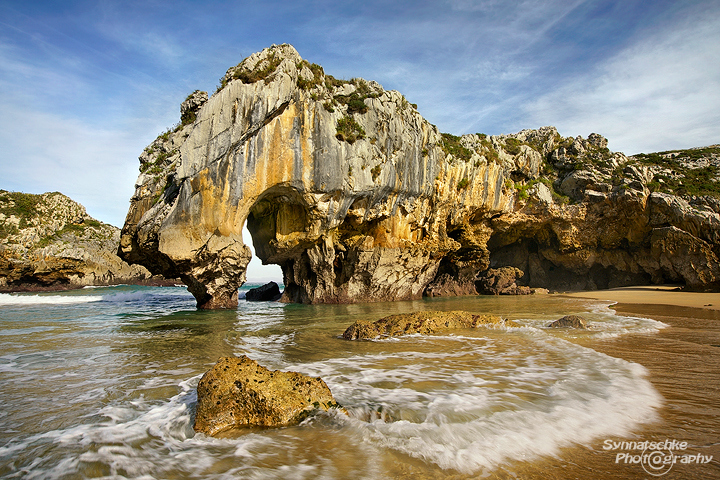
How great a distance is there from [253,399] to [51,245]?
1557 inches

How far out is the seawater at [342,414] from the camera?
2.63m

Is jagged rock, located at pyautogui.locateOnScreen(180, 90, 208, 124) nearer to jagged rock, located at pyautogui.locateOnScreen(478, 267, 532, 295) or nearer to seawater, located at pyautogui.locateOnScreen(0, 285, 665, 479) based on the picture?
seawater, located at pyautogui.locateOnScreen(0, 285, 665, 479)

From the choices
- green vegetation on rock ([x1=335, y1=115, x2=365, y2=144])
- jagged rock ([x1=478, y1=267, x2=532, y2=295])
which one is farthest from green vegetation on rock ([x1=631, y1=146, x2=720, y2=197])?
green vegetation on rock ([x1=335, y1=115, x2=365, y2=144])

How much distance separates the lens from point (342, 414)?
3439mm

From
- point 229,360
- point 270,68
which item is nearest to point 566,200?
point 270,68

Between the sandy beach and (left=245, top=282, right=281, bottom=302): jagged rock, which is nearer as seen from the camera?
the sandy beach

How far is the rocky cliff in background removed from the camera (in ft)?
48.1

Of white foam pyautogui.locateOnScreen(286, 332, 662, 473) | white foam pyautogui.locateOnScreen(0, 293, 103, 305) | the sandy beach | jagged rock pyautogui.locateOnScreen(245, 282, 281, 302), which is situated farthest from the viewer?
jagged rock pyautogui.locateOnScreen(245, 282, 281, 302)

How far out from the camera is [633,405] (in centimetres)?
359

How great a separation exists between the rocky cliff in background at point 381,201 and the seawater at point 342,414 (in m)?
9.22

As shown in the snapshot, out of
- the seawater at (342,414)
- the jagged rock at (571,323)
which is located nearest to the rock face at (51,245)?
the seawater at (342,414)

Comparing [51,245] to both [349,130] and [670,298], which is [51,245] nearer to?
[349,130]

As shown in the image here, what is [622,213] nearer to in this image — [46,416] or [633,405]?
[633,405]

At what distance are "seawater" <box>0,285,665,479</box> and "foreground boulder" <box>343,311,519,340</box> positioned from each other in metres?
0.98
